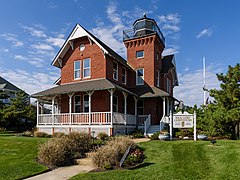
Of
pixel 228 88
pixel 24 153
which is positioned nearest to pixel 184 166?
pixel 24 153

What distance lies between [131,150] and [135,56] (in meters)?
16.4

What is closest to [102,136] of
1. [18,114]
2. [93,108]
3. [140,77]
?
[93,108]

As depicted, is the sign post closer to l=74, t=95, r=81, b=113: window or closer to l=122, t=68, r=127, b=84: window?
l=122, t=68, r=127, b=84: window

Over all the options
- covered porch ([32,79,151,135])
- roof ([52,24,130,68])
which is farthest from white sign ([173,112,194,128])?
roof ([52,24,130,68])

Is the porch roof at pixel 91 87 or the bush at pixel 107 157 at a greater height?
the porch roof at pixel 91 87

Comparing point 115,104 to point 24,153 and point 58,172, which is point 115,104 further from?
point 58,172

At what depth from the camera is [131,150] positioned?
11242 millimetres

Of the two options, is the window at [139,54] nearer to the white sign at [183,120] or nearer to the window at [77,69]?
the window at [77,69]

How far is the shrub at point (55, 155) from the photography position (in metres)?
10.5

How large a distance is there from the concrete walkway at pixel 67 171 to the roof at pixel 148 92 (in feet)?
38.6

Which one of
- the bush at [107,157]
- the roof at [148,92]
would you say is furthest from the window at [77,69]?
the bush at [107,157]

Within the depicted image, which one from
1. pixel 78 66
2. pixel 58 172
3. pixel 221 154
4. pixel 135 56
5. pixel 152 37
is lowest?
pixel 58 172

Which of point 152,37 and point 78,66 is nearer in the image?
point 78,66

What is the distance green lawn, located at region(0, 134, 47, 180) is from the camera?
8956mm
